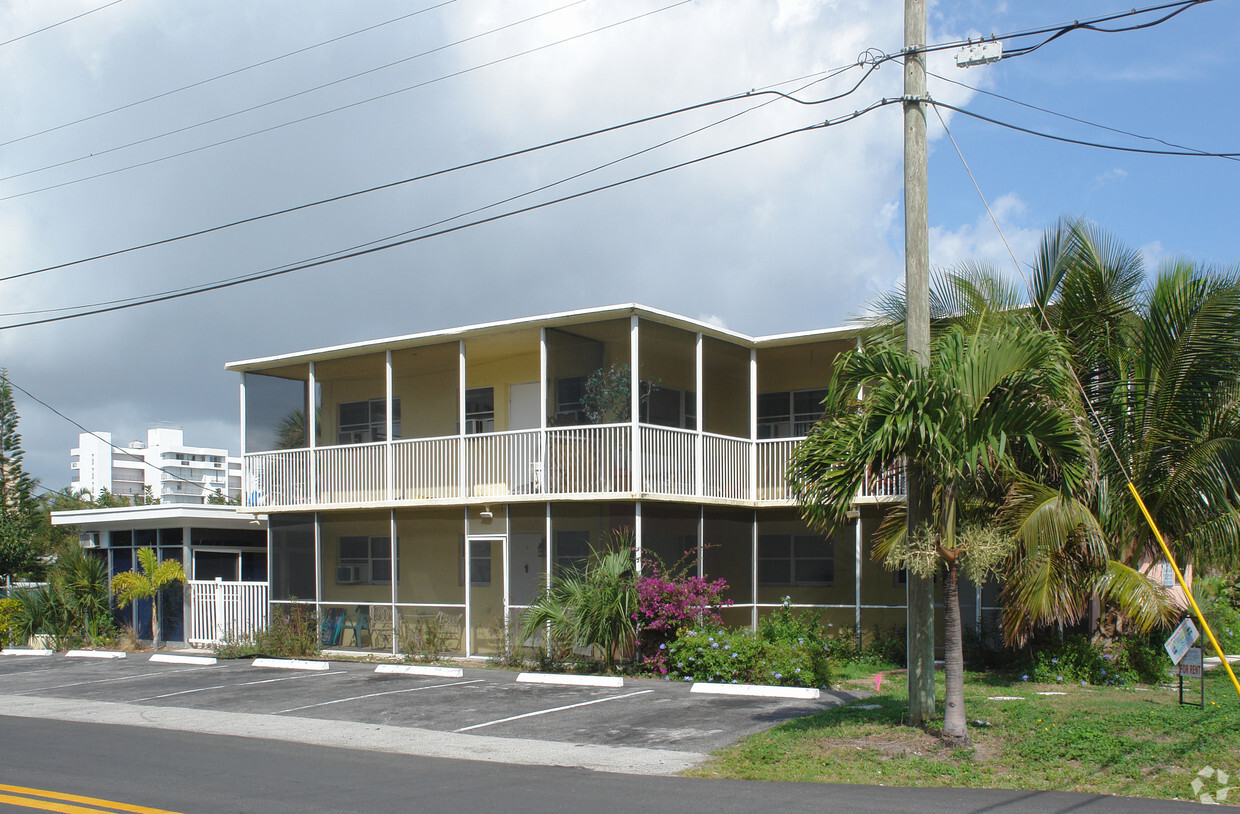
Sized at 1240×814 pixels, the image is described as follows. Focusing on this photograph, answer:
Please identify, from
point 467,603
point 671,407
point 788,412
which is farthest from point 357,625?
point 788,412

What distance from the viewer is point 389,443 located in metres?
20.6

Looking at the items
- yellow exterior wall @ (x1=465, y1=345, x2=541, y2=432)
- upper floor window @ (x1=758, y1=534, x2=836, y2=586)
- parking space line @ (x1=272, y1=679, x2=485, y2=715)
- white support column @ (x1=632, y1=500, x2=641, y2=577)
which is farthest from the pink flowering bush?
yellow exterior wall @ (x1=465, y1=345, x2=541, y2=432)

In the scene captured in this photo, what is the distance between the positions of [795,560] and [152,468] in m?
→ 125

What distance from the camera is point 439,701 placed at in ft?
49.5

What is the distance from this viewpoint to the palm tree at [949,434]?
10062 millimetres

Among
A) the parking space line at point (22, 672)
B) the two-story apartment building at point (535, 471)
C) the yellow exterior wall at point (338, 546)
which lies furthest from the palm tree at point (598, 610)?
the parking space line at point (22, 672)

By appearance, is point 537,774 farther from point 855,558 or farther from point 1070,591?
point 855,558

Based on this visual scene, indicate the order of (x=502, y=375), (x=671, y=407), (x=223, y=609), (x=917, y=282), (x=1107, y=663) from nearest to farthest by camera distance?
1. (x=917, y=282)
2. (x=1107, y=663)
3. (x=671, y=407)
4. (x=502, y=375)
5. (x=223, y=609)

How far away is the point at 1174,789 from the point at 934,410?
3.61 m

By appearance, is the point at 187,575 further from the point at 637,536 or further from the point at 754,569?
the point at 754,569

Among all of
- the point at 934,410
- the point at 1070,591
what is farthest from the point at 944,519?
the point at 1070,591

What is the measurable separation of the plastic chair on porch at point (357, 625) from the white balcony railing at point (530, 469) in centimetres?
239

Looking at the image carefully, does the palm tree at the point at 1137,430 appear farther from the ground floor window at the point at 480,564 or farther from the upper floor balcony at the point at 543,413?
the ground floor window at the point at 480,564

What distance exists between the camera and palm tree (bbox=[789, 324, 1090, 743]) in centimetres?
1006
